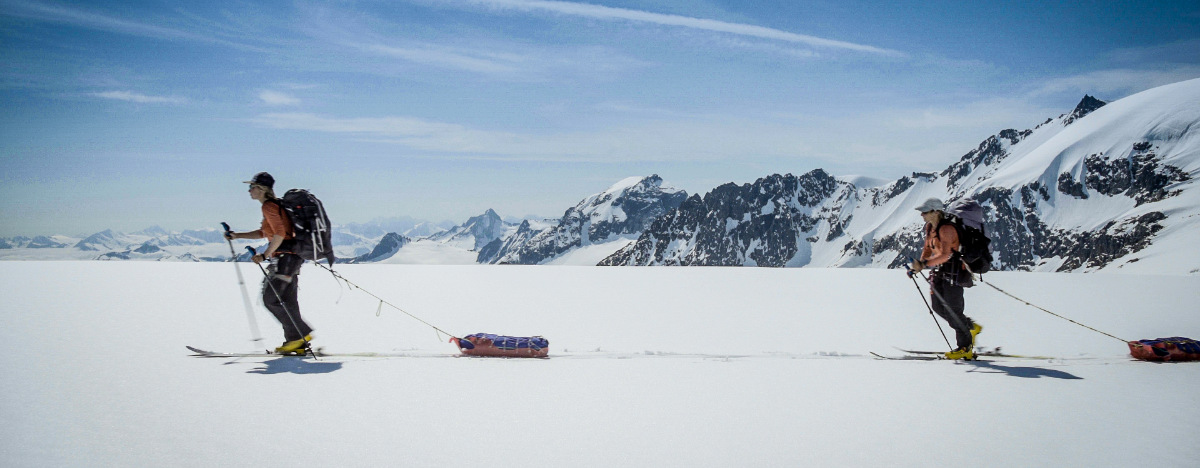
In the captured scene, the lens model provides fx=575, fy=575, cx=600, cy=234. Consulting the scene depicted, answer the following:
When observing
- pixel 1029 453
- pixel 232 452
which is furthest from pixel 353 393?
pixel 1029 453

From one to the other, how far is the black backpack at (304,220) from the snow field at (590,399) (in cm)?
156

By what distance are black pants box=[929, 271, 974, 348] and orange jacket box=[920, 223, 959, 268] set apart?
1.32 feet

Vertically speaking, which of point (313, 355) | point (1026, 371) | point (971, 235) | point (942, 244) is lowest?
point (313, 355)

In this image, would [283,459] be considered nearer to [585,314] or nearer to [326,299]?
[585,314]

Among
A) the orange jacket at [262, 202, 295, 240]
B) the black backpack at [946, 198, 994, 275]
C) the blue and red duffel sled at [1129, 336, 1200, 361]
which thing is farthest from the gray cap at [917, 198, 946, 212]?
the orange jacket at [262, 202, 295, 240]

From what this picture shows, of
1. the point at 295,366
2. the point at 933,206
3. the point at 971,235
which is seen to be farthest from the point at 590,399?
the point at 971,235

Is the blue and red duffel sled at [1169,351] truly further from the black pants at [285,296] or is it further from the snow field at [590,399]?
the black pants at [285,296]

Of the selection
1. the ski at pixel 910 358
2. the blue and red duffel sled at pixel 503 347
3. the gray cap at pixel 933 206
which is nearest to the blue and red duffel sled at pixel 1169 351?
the ski at pixel 910 358

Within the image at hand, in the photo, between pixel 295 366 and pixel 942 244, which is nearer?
pixel 295 366

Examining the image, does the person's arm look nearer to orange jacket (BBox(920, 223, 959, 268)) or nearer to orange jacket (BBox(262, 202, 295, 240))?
orange jacket (BBox(262, 202, 295, 240))

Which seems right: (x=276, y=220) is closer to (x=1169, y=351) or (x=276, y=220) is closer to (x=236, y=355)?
(x=236, y=355)

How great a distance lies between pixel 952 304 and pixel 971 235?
3.34ft

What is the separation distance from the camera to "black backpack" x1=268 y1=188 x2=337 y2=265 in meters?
8.13

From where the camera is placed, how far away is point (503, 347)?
8141mm
